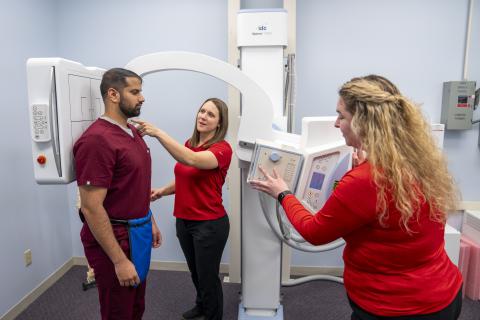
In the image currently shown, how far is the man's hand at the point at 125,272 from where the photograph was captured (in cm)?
135

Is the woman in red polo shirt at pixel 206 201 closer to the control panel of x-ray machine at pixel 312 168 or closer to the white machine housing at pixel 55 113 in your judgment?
the control panel of x-ray machine at pixel 312 168

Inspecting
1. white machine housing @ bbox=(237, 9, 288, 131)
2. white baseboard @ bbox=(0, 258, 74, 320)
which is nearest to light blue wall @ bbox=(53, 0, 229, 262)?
white machine housing @ bbox=(237, 9, 288, 131)

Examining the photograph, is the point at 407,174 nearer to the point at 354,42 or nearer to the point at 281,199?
the point at 281,199

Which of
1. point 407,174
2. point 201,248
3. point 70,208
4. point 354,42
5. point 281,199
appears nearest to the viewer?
point 407,174

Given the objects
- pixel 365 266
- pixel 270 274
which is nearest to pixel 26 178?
pixel 270 274

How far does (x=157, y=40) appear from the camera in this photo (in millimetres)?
2611

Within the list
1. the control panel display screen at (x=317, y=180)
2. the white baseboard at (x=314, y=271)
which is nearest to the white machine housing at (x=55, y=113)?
the control panel display screen at (x=317, y=180)

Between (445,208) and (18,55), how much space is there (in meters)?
2.47

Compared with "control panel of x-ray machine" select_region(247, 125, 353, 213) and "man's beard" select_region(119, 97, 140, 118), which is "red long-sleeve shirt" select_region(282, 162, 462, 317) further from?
"man's beard" select_region(119, 97, 140, 118)

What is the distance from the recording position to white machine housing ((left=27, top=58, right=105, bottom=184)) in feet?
4.09

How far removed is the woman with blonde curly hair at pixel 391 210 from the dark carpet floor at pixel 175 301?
136cm

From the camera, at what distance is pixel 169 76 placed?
2.64 meters

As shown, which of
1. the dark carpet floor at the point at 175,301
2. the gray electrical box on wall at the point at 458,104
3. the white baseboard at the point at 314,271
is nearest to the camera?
the dark carpet floor at the point at 175,301

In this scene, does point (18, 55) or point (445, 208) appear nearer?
point (445, 208)
